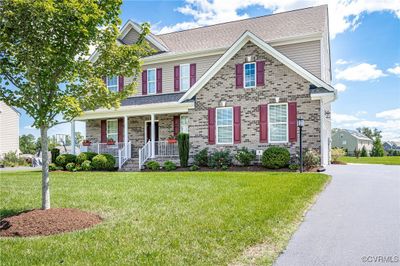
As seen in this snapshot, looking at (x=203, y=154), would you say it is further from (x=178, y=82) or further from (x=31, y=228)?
(x=31, y=228)

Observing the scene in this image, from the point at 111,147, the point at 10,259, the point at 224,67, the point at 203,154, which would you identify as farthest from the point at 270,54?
the point at 10,259

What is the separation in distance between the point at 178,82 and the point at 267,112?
22.8 ft

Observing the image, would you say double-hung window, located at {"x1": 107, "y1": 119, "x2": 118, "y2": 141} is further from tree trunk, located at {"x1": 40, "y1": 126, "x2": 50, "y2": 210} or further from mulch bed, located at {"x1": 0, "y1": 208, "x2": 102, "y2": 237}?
mulch bed, located at {"x1": 0, "y1": 208, "x2": 102, "y2": 237}

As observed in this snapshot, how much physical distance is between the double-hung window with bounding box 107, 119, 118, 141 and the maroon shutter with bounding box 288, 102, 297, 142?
1184cm

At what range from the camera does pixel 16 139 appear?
36125mm

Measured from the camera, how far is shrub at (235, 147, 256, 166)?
16.6 meters

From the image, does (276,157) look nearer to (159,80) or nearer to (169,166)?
(169,166)

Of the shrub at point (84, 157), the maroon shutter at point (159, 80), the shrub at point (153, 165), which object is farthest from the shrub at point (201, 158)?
the shrub at point (84, 157)

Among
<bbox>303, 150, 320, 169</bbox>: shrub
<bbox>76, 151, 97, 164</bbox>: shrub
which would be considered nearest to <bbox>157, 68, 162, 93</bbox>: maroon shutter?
<bbox>76, 151, 97, 164</bbox>: shrub

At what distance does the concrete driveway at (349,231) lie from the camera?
4578 millimetres

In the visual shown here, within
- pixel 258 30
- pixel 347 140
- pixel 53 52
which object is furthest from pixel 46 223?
pixel 347 140

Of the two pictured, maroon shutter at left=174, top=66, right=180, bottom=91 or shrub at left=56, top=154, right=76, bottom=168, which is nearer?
shrub at left=56, top=154, right=76, bottom=168

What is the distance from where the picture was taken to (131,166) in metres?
19.7

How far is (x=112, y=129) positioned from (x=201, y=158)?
327 inches
